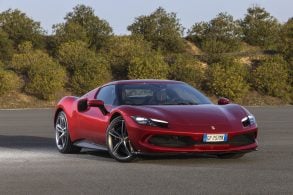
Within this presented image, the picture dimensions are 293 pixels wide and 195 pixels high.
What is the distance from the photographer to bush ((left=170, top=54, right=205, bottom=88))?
121 ft

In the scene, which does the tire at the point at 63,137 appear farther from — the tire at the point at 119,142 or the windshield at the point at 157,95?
the tire at the point at 119,142

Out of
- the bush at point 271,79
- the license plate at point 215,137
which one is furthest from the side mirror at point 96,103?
the bush at point 271,79

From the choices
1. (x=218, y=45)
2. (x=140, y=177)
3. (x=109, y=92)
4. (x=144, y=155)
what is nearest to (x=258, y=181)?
(x=140, y=177)

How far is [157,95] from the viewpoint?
11648 mm

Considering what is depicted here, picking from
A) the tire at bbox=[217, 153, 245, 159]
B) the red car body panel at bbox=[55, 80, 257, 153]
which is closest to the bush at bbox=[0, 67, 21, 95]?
the red car body panel at bbox=[55, 80, 257, 153]

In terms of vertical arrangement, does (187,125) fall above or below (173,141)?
above

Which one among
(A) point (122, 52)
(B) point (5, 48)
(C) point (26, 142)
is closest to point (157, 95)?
(C) point (26, 142)

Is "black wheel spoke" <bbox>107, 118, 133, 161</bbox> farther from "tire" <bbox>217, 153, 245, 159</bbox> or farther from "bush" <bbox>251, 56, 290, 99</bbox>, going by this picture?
"bush" <bbox>251, 56, 290, 99</bbox>

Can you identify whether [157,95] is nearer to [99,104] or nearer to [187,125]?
[99,104]

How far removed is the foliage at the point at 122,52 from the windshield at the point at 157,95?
26184 millimetres

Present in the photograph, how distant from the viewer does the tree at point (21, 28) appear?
47406mm

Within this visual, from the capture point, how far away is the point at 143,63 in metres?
37.4

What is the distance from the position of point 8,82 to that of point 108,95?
2299 centimetres

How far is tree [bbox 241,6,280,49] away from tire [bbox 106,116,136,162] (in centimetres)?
4401
